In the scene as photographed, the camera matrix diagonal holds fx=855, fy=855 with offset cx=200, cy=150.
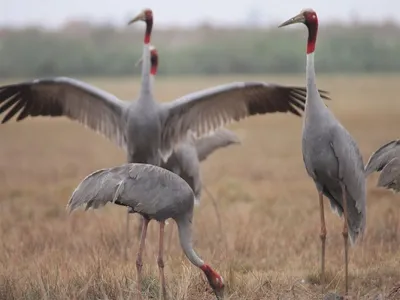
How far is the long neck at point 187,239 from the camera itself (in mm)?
6250

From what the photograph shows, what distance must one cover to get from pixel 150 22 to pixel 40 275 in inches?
137

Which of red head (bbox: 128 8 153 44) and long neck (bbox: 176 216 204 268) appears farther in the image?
red head (bbox: 128 8 153 44)

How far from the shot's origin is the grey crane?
260 inches

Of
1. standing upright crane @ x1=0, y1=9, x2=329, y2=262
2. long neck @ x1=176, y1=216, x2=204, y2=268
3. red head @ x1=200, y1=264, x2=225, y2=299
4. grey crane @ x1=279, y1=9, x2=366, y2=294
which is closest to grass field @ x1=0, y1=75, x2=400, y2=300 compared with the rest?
red head @ x1=200, y1=264, x2=225, y2=299

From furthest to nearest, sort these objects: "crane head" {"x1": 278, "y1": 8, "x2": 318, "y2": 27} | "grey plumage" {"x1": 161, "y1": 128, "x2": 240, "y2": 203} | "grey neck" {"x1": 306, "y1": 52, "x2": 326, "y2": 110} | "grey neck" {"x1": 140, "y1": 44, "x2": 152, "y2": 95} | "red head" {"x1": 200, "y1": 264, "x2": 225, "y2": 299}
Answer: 1. "grey plumage" {"x1": 161, "y1": 128, "x2": 240, "y2": 203}
2. "grey neck" {"x1": 140, "y1": 44, "x2": 152, "y2": 95}
3. "crane head" {"x1": 278, "y1": 8, "x2": 318, "y2": 27}
4. "grey neck" {"x1": 306, "y1": 52, "x2": 326, "y2": 110}
5. "red head" {"x1": 200, "y1": 264, "x2": 225, "y2": 299}

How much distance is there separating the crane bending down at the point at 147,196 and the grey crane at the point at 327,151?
1059 mm

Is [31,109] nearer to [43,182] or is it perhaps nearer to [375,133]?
[43,182]

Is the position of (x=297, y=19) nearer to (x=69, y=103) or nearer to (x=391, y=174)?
(x=391, y=174)

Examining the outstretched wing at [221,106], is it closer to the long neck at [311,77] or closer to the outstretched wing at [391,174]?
the long neck at [311,77]

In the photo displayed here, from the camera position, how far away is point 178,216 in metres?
6.44

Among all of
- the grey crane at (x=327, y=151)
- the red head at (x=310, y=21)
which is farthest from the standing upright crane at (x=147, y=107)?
the grey crane at (x=327, y=151)

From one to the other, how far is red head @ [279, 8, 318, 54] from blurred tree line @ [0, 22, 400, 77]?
36.1 metres

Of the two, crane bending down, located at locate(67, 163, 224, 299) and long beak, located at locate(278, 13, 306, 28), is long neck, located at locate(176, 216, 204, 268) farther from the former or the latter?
long beak, located at locate(278, 13, 306, 28)

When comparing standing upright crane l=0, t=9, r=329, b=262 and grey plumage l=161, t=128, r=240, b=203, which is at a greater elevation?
standing upright crane l=0, t=9, r=329, b=262
